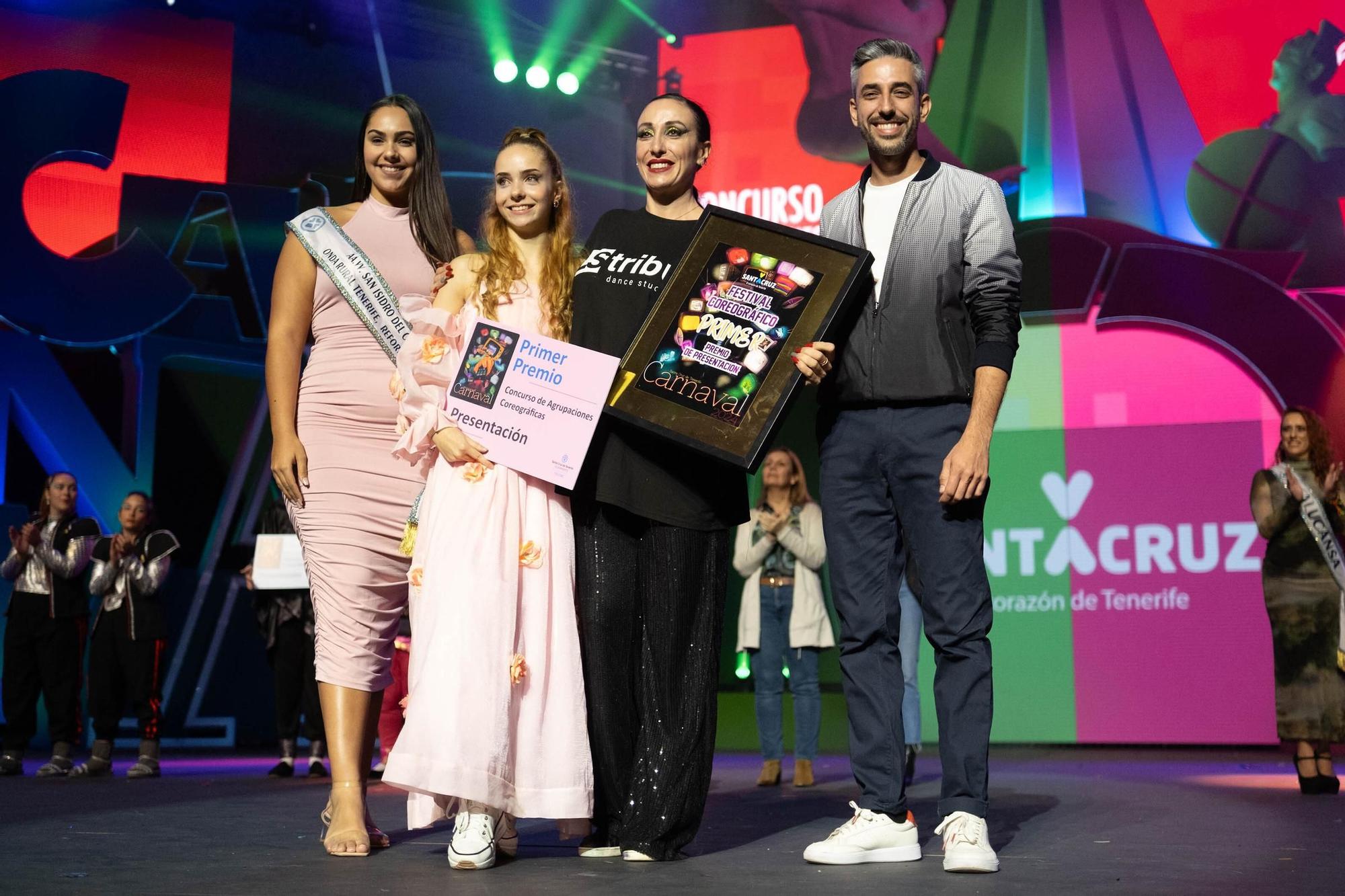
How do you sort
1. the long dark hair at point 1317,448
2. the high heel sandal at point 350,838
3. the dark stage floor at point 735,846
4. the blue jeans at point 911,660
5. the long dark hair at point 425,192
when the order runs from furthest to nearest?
1. the blue jeans at point 911,660
2. the long dark hair at point 1317,448
3. the long dark hair at point 425,192
4. the high heel sandal at point 350,838
5. the dark stage floor at point 735,846

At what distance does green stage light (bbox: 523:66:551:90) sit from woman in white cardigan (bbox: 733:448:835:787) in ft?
10.7

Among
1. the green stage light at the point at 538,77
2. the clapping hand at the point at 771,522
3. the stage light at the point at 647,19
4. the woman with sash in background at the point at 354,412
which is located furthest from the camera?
the green stage light at the point at 538,77

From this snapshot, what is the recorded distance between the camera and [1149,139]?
7.41 meters

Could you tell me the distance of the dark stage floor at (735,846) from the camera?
2445mm

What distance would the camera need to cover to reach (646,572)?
2.94m

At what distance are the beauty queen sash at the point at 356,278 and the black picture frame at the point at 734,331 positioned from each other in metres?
0.68

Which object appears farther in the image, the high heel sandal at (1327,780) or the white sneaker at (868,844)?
the high heel sandal at (1327,780)

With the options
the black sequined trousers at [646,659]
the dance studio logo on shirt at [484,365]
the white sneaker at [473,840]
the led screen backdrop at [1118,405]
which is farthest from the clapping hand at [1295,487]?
the white sneaker at [473,840]

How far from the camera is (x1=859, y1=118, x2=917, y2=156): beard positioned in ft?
9.62

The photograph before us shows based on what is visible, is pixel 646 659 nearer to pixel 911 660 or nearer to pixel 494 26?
pixel 911 660

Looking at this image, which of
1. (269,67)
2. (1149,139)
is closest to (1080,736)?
(1149,139)

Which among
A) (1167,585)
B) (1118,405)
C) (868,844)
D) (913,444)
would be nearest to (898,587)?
(913,444)

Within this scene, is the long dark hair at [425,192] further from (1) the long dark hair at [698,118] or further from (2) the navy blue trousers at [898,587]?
(2) the navy blue trousers at [898,587]

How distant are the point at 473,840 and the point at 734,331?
46.8 inches
